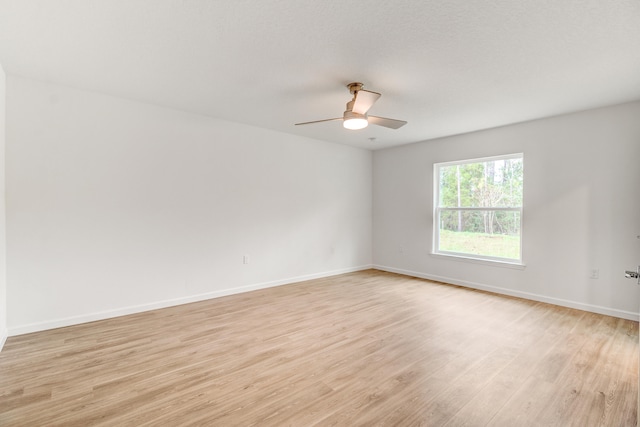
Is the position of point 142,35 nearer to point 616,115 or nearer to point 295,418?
point 295,418

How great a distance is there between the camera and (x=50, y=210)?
3.03 meters

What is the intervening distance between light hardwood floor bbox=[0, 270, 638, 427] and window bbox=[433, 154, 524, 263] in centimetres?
118

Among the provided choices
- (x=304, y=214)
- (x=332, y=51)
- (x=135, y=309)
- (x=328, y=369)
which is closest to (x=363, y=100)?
(x=332, y=51)

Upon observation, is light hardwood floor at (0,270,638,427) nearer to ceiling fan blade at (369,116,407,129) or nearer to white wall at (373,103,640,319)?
white wall at (373,103,640,319)

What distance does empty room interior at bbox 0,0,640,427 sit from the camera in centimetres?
194

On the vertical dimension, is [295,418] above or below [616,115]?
below

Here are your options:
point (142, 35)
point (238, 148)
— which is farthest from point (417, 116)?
point (142, 35)

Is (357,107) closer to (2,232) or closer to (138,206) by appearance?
(138,206)

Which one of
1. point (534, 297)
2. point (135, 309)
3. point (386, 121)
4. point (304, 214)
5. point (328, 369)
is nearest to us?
point (328, 369)

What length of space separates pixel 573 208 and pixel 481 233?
4.01ft

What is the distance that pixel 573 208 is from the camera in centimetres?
377

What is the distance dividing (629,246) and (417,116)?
2.82m

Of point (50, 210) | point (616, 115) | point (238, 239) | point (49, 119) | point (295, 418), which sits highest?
point (616, 115)

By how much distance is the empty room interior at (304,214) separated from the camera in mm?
1938
